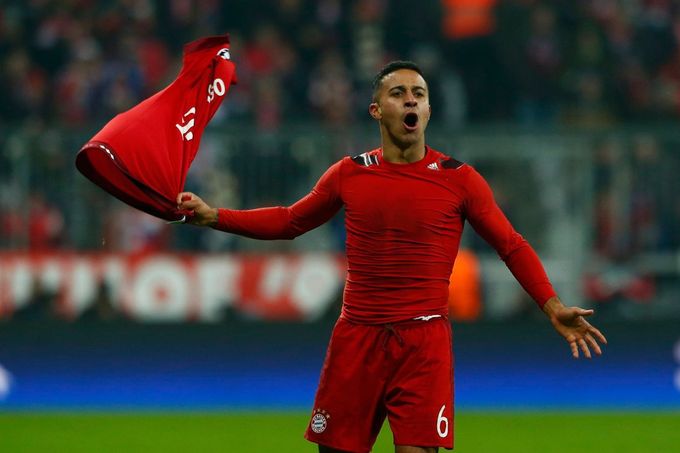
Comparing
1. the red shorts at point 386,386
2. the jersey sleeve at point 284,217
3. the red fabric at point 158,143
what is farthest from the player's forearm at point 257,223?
the red shorts at point 386,386

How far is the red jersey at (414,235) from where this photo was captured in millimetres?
6238

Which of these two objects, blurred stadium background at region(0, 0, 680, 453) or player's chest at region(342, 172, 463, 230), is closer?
player's chest at region(342, 172, 463, 230)

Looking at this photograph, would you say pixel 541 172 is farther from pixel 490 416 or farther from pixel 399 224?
pixel 399 224

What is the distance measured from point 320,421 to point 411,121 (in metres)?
1.41

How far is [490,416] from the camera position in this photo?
12281mm

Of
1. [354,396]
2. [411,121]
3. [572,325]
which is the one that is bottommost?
[354,396]

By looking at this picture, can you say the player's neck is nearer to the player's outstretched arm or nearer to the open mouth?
the open mouth

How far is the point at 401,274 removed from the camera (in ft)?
20.6

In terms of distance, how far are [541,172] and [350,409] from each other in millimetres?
7578

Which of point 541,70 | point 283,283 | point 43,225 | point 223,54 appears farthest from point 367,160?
point 541,70

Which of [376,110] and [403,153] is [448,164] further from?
[376,110]

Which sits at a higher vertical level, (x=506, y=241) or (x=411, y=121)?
(x=411, y=121)

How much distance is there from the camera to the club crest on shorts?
630cm

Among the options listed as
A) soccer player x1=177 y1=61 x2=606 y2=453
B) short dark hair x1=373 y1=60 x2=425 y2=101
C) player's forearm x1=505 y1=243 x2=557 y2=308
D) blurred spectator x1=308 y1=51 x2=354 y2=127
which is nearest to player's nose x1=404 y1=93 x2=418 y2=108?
soccer player x1=177 y1=61 x2=606 y2=453
